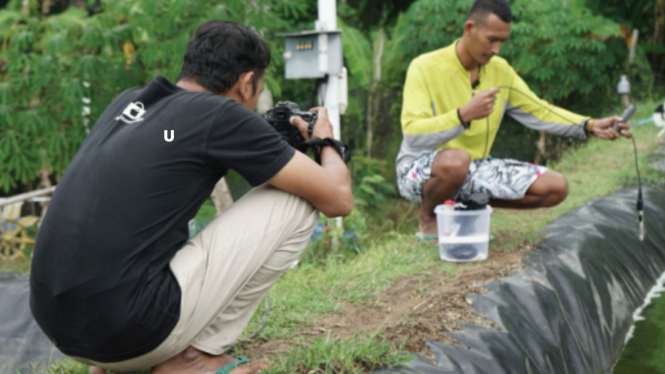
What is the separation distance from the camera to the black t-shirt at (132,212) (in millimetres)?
2047

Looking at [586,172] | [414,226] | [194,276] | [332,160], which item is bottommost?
[414,226]

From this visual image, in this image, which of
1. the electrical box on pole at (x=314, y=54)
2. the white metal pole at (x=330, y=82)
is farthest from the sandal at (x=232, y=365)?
the electrical box on pole at (x=314, y=54)

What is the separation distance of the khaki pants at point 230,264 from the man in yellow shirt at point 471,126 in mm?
1661

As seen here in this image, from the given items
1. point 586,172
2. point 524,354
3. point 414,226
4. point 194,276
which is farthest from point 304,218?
point 414,226

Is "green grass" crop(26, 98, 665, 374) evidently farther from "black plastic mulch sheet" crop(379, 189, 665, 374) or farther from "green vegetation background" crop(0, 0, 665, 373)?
"black plastic mulch sheet" crop(379, 189, 665, 374)

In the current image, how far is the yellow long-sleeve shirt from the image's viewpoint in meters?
3.88

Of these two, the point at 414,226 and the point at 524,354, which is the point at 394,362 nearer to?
the point at 524,354

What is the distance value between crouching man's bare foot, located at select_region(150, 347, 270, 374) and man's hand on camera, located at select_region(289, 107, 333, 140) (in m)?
0.80

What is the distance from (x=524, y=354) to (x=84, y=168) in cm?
180

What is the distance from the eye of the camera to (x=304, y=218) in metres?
2.34

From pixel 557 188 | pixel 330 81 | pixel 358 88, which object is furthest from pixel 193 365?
pixel 358 88

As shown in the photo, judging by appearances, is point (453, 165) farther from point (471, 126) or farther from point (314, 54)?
point (314, 54)

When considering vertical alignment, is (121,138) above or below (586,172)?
above

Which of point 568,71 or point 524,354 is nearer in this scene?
point 524,354
